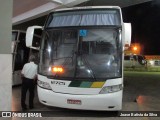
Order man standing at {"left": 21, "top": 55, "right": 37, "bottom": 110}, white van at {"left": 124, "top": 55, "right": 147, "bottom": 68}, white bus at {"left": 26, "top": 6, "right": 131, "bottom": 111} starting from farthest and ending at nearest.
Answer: white van at {"left": 124, "top": 55, "right": 147, "bottom": 68} < man standing at {"left": 21, "top": 55, "right": 37, "bottom": 110} < white bus at {"left": 26, "top": 6, "right": 131, "bottom": 111}

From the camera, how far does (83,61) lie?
8.55 meters

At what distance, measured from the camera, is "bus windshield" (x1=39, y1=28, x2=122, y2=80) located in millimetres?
8422

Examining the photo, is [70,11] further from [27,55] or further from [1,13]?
[27,55]

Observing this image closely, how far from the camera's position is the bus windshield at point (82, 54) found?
8.42 metres

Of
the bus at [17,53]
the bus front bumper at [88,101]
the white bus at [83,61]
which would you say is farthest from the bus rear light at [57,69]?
the bus at [17,53]

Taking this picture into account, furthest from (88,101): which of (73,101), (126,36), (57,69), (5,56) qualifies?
(5,56)

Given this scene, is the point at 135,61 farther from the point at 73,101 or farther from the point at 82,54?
the point at 73,101

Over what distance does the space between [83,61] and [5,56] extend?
2.78 m

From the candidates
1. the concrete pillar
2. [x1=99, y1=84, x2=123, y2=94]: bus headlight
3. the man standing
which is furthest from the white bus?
the concrete pillar

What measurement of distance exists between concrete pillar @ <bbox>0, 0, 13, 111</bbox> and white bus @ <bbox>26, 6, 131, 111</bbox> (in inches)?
86.3

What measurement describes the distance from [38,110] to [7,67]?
3349 millimetres

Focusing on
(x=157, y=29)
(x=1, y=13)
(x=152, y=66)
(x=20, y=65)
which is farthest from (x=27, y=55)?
(x=157, y=29)

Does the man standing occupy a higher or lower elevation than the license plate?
higher

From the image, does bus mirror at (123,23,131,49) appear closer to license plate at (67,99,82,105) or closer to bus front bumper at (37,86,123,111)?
bus front bumper at (37,86,123,111)
